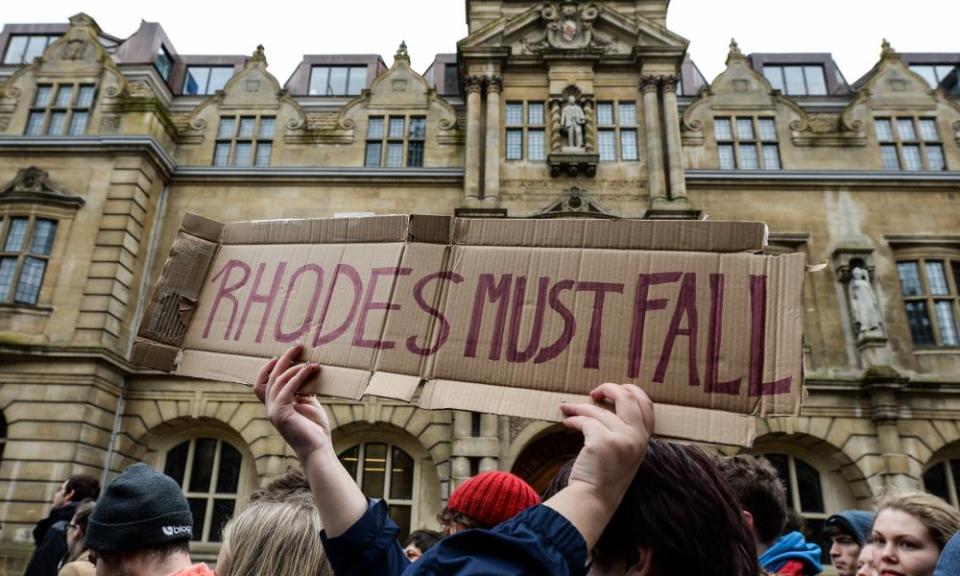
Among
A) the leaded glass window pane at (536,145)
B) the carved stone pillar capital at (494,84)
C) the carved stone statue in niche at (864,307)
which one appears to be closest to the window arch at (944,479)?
the carved stone statue in niche at (864,307)

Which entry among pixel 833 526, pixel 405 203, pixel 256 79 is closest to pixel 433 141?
pixel 405 203

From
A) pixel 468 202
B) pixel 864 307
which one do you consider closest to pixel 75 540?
pixel 468 202

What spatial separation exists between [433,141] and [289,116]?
4049mm

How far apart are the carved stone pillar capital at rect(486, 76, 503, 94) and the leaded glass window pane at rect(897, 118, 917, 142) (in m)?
10.4

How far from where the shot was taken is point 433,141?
51.5 feet

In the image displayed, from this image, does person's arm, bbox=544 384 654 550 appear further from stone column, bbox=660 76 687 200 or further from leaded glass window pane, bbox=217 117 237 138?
leaded glass window pane, bbox=217 117 237 138

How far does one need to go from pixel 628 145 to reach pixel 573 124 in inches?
60.9

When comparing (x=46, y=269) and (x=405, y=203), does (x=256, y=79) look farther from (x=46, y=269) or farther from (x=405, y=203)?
(x=46, y=269)

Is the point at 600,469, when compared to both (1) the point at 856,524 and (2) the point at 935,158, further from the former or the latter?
(2) the point at 935,158

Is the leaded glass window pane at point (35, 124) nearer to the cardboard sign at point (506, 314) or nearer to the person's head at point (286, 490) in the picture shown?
the person's head at point (286, 490)

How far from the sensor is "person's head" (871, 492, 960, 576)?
9.04 ft

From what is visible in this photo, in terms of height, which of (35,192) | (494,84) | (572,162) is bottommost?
(35,192)

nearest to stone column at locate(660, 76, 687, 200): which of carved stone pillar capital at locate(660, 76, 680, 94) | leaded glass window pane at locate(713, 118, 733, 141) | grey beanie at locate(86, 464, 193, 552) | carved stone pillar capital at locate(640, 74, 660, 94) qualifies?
carved stone pillar capital at locate(660, 76, 680, 94)

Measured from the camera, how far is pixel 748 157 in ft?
50.3
